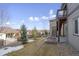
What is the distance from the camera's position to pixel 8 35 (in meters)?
7.38

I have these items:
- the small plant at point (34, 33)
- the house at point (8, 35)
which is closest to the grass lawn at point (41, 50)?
the small plant at point (34, 33)

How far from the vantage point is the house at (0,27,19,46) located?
7277mm

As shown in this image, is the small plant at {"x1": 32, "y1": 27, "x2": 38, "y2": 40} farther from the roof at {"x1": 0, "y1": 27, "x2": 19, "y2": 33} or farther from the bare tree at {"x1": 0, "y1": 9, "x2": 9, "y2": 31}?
the bare tree at {"x1": 0, "y1": 9, "x2": 9, "y2": 31}

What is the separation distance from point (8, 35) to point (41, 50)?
132 cm

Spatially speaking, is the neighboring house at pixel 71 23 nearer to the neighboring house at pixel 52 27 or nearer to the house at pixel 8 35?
the neighboring house at pixel 52 27

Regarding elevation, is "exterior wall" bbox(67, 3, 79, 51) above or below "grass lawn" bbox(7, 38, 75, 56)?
above

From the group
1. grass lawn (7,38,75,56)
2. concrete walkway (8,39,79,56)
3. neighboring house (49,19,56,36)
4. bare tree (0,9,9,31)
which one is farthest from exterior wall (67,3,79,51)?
bare tree (0,9,9,31)

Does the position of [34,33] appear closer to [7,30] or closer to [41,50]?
[41,50]

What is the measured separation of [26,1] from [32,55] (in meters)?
A: 1.87

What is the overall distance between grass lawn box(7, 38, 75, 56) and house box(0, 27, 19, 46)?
474 mm

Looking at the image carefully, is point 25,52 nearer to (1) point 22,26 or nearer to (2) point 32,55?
(2) point 32,55

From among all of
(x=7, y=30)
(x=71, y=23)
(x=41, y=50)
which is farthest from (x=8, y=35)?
(x=71, y=23)

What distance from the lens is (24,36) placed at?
7496mm

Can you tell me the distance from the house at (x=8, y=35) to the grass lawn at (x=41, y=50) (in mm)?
474
